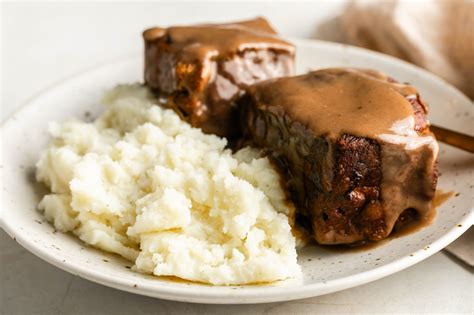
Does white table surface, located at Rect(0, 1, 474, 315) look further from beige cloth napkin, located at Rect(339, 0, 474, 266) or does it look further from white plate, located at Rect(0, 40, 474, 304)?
beige cloth napkin, located at Rect(339, 0, 474, 266)

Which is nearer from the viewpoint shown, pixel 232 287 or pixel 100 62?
pixel 232 287

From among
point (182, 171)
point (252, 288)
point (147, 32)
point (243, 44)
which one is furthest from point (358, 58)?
point (252, 288)

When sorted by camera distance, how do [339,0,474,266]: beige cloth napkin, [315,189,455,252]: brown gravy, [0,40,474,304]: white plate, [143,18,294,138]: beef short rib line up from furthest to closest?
[339,0,474,266]: beige cloth napkin
[143,18,294,138]: beef short rib
[315,189,455,252]: brown gravy
[0,40,474,304]: white plate

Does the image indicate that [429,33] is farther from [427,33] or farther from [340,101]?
[340,101]

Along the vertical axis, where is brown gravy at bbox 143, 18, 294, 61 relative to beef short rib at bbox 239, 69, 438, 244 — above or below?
above

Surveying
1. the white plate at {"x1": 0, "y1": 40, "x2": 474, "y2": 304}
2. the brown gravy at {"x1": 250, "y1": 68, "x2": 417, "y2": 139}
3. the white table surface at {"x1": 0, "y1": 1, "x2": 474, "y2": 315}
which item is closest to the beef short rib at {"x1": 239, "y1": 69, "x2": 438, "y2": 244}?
the brown gravy at {"x1": 250, "y1": 68, "x2": 417, "y2": 139}

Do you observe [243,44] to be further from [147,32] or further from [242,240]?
[242,240]

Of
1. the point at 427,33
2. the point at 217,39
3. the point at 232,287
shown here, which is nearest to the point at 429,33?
the point at 427,33

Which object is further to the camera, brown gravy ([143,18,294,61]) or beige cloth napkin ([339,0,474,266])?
beige cloth napkin ([339,0,474,266])
